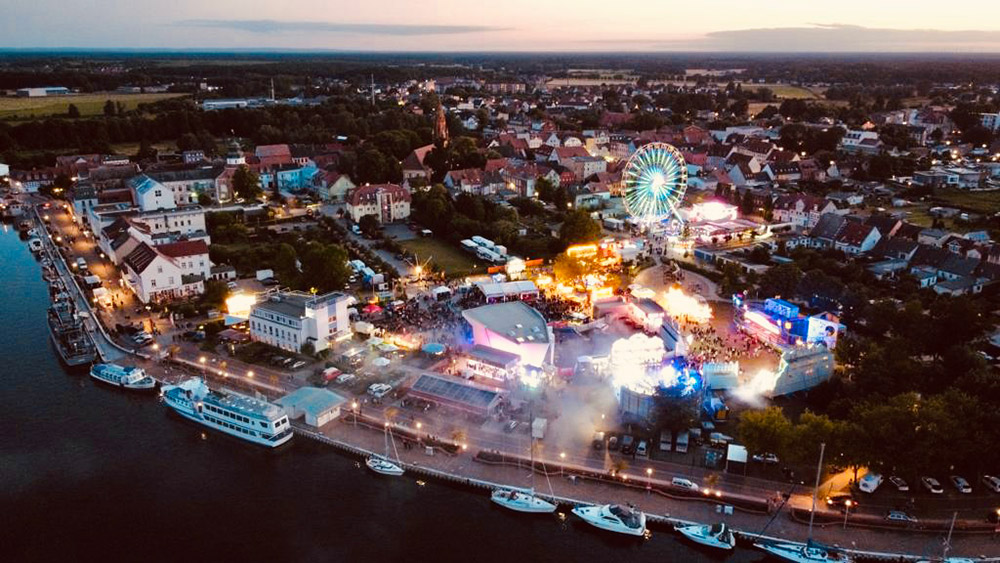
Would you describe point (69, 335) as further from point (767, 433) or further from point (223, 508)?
point (767, 433)

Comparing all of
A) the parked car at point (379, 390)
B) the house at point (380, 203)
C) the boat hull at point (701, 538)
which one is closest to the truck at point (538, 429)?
the boat hull at point (701, 538)

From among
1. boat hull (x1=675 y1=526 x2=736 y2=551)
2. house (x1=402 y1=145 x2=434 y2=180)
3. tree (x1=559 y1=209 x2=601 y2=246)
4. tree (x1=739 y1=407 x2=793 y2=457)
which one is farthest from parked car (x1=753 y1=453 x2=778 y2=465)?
house (x1=402 y1=145 x2=434 y2=180)

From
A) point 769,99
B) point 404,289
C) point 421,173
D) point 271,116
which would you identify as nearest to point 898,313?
point 404,289

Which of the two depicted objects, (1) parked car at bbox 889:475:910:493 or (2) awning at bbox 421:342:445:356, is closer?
(1) parked car at bbox 889:475:910:493

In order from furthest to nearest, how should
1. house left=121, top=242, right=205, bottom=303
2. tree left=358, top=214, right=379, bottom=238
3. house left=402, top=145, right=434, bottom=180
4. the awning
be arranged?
1. house left=402, top=145, right=434, bottom=180
2. tree left=358, top=214, right=379, bottom=238
3. house left=121, top=242, right=205, bottom=303
4. the awning

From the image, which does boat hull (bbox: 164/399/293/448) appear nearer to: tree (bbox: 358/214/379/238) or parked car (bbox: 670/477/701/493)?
parked car (bbox: 670/477/701/493)
